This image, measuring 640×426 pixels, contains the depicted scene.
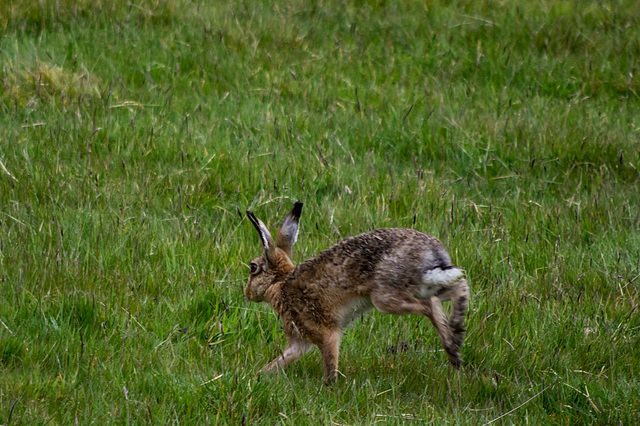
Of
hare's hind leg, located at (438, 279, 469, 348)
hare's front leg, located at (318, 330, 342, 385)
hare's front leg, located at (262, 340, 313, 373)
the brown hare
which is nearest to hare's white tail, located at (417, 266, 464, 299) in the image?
the brown hare

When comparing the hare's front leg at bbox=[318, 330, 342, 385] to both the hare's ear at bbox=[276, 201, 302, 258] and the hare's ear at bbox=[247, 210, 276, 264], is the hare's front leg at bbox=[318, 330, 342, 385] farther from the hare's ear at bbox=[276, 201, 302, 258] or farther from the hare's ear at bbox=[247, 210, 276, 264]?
the hare's ear at bbox=[276, 201, 302, 258]

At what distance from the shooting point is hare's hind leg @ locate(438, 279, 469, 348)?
4746 millimetres

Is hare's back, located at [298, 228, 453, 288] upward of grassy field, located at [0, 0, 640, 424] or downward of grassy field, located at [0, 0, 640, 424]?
upward

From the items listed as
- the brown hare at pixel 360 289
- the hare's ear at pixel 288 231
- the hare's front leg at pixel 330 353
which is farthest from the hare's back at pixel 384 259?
the hare's ear at pixel 288 231

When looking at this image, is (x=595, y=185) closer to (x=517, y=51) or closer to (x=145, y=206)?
(x=517, y=51)

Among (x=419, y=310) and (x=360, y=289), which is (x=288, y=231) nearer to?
(x=360, y=289)

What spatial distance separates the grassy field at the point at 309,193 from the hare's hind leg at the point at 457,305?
0.22 meters

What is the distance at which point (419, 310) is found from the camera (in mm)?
4734

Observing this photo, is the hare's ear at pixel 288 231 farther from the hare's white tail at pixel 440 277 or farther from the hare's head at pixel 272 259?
the hare's white tail at pixel 440 277

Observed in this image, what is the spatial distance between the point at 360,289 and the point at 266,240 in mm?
764

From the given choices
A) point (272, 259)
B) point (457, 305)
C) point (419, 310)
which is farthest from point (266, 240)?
point (457, 305)

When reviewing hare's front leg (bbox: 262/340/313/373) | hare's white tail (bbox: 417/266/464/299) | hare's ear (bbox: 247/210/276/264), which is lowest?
hare's front leg (bbox: 262/340/313/373)

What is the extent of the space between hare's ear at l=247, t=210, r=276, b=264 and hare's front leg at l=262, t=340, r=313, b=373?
72 centimetres

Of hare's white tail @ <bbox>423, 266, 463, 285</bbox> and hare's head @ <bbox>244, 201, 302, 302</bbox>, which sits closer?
hare's white tail @ <bbox>423, 266, 463, 285</bbox>
